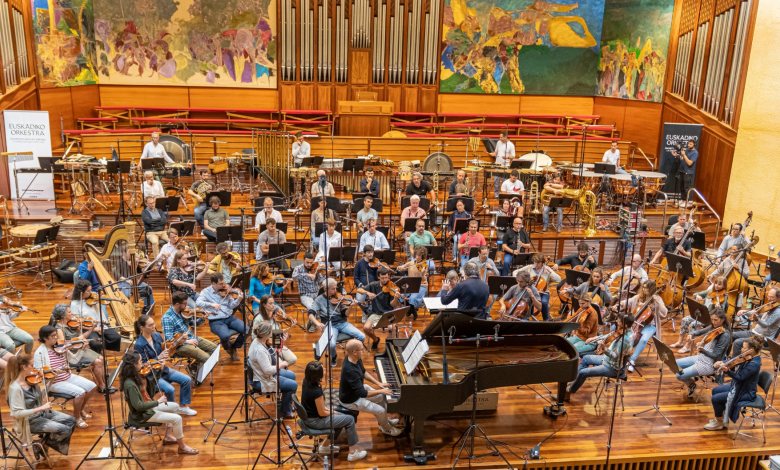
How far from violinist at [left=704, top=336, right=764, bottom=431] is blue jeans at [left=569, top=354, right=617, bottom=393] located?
110 centimetres

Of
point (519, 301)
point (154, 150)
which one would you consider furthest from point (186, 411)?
point (154, 150)

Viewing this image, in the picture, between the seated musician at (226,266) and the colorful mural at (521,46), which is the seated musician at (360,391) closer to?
the seated musician at (226,266)

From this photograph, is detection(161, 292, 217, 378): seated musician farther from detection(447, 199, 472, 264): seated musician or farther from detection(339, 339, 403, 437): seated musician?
detection(447, 199, 472, 264): seated musician

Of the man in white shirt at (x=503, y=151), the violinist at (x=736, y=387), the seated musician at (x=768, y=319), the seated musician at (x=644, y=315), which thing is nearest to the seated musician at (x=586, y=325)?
the seated musician at (x=644, y=315)

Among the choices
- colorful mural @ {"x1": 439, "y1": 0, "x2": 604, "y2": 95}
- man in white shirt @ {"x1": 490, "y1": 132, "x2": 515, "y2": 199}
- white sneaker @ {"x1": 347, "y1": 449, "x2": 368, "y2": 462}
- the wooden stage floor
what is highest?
colorful mural @ {"x1": 439, "y1": 0, "x2": 604, "y2": 95}

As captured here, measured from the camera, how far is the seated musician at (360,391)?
6.75m

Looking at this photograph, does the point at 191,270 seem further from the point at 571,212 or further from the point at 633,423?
the point at 571,212

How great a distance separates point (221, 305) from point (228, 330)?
0.35 metres

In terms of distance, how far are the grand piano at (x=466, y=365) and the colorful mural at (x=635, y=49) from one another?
11.9 meters

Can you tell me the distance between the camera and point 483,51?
A: 1952 cm

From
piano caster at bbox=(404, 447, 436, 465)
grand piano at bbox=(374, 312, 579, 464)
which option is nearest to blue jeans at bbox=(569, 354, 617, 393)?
grand piano at bbox=(374, 312, 579, 464)

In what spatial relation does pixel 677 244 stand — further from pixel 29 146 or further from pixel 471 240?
pixel 29 146

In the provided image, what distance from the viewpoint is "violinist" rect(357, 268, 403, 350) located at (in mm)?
9195

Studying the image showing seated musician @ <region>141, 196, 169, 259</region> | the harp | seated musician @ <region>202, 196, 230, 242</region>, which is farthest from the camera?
seated musician @ <region>202, 196, 230, 242</region>
